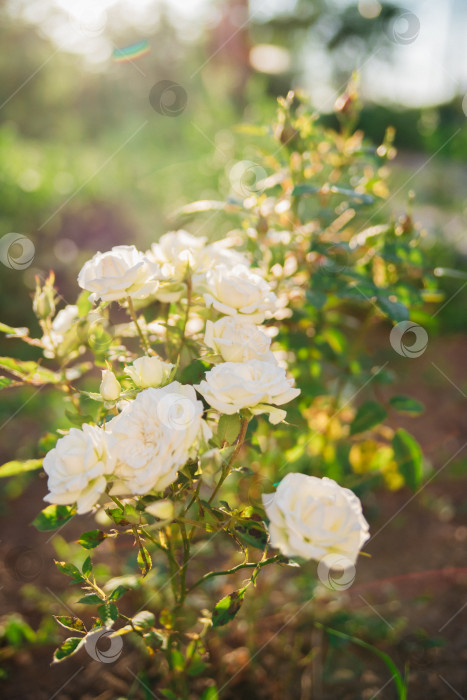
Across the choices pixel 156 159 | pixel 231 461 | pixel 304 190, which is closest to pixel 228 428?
pixel 231 461

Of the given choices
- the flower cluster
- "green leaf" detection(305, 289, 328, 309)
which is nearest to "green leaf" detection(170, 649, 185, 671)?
the flower cluster

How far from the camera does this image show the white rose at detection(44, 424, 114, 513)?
2.01ft

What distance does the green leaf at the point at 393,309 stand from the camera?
99 centimetres

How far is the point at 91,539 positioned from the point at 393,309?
671 mm

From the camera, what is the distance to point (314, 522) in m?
0.59

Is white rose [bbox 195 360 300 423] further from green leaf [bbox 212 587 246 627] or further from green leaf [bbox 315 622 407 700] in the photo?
green leaf [bbox 315 622 407 700]

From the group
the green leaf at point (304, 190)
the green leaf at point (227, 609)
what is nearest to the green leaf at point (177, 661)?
the green leaf at point (227, 609)

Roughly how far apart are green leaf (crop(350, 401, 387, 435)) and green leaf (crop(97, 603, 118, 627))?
66 cm

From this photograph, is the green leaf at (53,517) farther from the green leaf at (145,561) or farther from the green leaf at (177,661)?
the green leaf at (177,661)

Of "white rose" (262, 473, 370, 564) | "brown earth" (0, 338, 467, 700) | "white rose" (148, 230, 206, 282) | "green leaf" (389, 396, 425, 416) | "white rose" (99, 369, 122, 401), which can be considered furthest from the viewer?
"brown earth" (0, 338, 467, 700)

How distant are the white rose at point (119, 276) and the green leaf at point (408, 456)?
739 mm

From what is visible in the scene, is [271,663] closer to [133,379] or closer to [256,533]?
[256,533]

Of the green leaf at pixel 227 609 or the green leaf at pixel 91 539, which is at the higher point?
the green leaf at pixel 91 539

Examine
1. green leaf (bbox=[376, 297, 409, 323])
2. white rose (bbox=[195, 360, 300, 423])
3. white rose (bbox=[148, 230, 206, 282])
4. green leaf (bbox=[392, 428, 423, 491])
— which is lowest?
green leaf (bbox=[392, 428, 423, 491])
